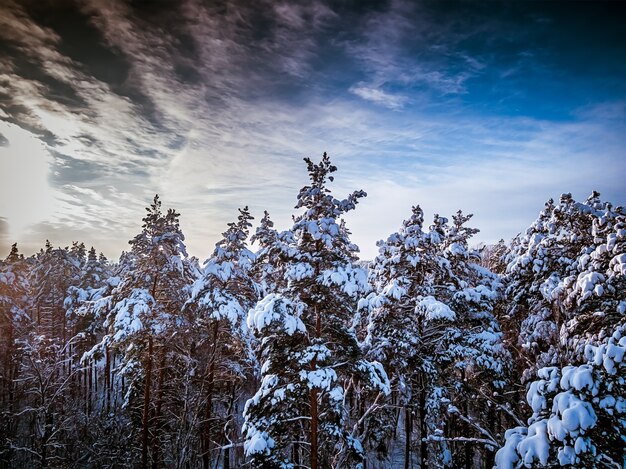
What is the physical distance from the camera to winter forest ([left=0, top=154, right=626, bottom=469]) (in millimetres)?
6844

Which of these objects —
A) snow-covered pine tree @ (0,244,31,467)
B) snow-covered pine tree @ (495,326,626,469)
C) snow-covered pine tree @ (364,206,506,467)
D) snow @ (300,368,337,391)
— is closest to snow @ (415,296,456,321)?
→ snow-covered pine tree @ (364,206,506,467)

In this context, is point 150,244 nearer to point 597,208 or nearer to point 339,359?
point 339,359

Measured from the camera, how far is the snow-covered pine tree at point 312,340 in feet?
29.6

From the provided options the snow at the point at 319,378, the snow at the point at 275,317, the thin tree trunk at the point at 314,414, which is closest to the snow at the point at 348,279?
the snow at the point at 275,317

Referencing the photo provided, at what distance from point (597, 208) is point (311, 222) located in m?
12.4

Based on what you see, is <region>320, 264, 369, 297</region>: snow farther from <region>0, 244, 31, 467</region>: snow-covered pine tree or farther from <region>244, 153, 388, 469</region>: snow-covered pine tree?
<region>0, 244, 31, 467</region>: snow-covered pine tree

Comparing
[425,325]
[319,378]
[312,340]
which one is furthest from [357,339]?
[425,325]

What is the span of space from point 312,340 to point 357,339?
12.2ft

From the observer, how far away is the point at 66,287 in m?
36.8

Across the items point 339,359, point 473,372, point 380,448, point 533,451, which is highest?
point 339,359

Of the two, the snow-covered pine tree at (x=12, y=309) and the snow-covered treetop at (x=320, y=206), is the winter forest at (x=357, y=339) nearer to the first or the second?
the snow-covered treetop at (x=320, y=206)

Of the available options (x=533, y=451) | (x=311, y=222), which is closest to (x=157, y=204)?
(x=311, y=222)

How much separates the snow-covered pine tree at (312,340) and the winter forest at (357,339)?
0.05 meters

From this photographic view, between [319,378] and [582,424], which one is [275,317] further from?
[582,424]
